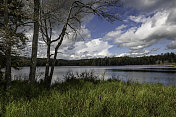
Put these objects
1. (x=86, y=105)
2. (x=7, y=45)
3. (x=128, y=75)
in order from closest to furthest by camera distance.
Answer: (x=86, y=105), (x=7, y=45), (x=128, y=75)

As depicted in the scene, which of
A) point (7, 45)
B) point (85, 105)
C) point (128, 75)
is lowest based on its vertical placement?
point (128, 75)

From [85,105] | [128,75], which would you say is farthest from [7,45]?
[128,75]

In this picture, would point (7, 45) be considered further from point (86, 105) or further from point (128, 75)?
point (128, 75)

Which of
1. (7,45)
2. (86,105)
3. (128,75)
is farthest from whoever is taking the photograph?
(128,75)

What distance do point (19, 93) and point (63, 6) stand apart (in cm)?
584

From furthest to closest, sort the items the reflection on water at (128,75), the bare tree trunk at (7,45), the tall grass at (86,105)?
the reflection on water at (128,75) → the bare tree trunk at (7,45) → the tall grass at (86,105)

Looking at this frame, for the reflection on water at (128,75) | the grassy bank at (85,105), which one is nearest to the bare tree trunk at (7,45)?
the grassy bank at (85,105)

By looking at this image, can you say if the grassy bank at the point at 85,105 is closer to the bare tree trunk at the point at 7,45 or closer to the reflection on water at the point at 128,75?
the bare tree trunk at the point at 7,45

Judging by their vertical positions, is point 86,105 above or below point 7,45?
below

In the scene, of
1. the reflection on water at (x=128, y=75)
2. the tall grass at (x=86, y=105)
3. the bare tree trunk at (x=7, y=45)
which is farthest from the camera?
the reflection on water at (x=128, y=75)

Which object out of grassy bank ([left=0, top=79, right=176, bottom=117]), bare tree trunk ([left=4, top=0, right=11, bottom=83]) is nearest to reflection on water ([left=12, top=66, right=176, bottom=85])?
bare tree trunk ([left=4, top=0, right=11, bottom=83])

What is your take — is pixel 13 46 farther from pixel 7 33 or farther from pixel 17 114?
pixel 17 114

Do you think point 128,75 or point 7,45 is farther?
point 128,75

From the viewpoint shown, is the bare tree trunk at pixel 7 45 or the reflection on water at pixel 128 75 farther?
the reflection on water at pixel 128 75
